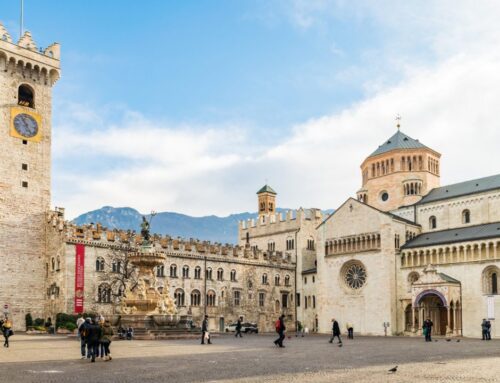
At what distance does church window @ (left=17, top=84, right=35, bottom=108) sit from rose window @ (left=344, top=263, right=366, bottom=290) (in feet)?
144

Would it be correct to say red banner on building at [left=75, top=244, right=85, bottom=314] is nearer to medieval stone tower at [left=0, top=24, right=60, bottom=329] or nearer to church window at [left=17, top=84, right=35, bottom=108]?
medieval stone tower at [left=0, top=24, right=60, bottom=329]

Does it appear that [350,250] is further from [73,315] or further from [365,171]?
[73,315]

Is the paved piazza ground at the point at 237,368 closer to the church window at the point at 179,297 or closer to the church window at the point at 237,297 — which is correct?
the church window at the point at 179,297

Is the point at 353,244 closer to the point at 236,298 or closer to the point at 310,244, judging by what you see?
the point at 310,244

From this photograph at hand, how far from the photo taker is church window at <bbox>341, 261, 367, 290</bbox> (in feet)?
260

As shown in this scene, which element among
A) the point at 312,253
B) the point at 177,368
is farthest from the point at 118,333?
the point at 312,253

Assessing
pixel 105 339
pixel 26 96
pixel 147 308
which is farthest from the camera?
pixel 26 96

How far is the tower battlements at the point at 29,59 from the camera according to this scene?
2790 inches

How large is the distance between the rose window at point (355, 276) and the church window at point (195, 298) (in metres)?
19.0

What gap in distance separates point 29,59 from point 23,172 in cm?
1341

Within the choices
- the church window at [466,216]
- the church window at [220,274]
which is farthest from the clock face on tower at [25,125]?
the church window at [466,216]

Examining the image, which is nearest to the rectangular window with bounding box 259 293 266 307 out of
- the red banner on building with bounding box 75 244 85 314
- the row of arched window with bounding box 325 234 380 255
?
the row of arched window with bounding box 325 234 380 255

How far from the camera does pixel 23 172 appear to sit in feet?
231

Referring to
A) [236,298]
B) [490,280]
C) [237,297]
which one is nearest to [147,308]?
[236,298]
